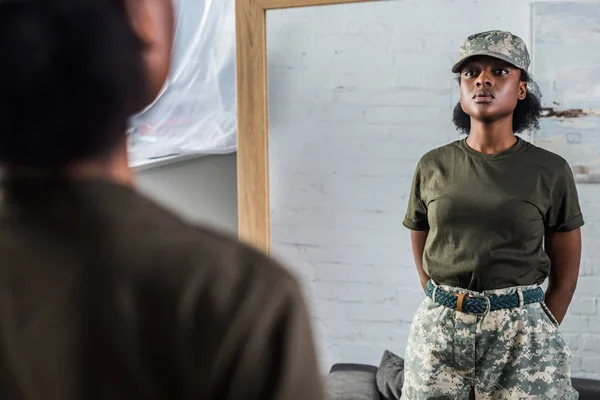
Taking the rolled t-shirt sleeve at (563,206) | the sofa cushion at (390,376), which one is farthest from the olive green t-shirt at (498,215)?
the sofa cushion at (390,376)

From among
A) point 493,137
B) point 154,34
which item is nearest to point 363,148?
point 493,137

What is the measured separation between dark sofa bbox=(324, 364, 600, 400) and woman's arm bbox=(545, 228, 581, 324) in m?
0.55

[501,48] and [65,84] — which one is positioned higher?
[501,48]

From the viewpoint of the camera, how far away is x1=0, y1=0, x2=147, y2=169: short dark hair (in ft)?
1.37

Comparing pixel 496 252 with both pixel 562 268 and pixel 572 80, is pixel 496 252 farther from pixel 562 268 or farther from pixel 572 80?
pixel 572 80

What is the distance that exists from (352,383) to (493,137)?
0.80 metres

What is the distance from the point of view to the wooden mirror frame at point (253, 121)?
6.53 ft

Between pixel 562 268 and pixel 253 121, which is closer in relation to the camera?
pixel 562 268

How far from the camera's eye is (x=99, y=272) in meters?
0.41

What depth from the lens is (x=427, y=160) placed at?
5.62 feet

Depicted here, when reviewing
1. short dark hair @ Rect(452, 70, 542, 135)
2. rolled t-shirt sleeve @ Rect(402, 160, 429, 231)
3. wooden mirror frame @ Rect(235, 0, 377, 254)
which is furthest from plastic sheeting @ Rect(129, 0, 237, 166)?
short dark hair @ Rect(452, 70, 542, 135)

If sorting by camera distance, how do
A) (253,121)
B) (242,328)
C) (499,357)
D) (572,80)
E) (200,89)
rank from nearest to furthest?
1. (242,328)
2. (499,357)
3. (572,80)
4. (253,121)
5. (200,89)

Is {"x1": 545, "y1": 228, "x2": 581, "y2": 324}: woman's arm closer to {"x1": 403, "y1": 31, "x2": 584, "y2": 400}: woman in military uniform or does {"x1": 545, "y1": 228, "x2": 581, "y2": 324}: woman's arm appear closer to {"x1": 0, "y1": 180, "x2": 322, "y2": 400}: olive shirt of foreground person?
{"x1": 403, "y1": 31, "x2": 584, "y2": 400}: woman in military uniform

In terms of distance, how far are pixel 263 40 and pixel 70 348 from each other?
1671 millimetres
